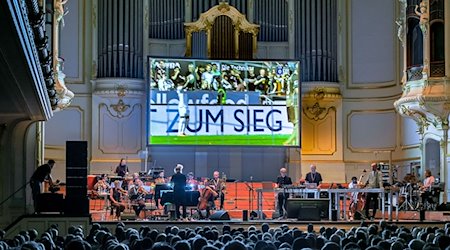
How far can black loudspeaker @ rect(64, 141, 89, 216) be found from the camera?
19.6 meters

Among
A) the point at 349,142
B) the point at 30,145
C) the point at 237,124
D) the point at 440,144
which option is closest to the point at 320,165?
the point at 349,142

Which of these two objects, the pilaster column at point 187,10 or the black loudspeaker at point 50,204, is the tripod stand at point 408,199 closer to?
the black loudspeaker at point 50,204

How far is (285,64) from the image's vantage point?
2858 centimetres

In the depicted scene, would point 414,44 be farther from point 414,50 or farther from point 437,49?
point 437,49

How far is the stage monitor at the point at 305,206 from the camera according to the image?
69.9 feet

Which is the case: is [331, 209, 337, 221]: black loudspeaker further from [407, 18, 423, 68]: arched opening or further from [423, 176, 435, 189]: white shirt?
[407, 18, 423, 68]: arched opening

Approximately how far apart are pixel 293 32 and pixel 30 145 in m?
10.8

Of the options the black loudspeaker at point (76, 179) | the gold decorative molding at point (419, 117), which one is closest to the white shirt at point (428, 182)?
the gold decorative molding at point (419, 117)

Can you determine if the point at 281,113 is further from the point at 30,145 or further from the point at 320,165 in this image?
the point at 30,145

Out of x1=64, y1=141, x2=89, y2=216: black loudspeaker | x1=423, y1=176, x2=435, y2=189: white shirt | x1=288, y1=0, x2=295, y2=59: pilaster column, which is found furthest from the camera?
x1=288, y1=0, x2=295, y2=59: pilaster column

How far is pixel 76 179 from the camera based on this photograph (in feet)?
64.6

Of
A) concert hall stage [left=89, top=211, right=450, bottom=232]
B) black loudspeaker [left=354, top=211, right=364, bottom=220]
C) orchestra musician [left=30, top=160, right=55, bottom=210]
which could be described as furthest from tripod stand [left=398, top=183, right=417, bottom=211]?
orchestra musician [left=30, top=160, right=55, bottom=210]

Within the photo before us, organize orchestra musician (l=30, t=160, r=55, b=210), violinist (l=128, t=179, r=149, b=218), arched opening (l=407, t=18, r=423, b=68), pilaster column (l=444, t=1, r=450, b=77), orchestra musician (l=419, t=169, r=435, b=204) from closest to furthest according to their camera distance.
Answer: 1. orchestra musician (l=30, t=160, r=55, b=210)
2. violinist (l=128, t=179, r=149, b=218)
3. orchestra musician (l=419, t=169, r=435, b=204)
4. pilaster column (l=444, t=1, r=450, b=77)
5. arched opening (l=407, t=18, r=423, b=68)

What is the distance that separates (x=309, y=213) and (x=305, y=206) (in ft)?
0.63
